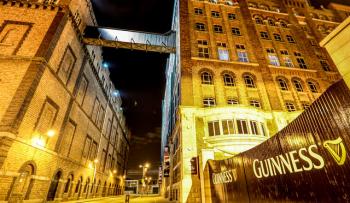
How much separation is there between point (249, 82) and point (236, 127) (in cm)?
756

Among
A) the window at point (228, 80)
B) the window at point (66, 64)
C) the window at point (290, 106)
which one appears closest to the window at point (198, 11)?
the window at point (228, 80)

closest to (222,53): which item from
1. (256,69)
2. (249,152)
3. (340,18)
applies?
(256,69)

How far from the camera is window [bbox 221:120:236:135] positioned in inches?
650

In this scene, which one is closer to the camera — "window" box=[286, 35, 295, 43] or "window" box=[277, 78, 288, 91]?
"window" box=[277, 78, 288, 91]


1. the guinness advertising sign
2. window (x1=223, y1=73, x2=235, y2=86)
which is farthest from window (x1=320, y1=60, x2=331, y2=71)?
the guinness advertising sign

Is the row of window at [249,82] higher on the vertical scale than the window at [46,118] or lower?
higher

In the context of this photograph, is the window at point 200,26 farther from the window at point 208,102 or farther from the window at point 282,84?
the window at point 282,84

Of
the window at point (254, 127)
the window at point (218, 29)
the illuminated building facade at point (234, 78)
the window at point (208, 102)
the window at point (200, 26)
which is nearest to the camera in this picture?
the illuminated building facade at point (234, 78)

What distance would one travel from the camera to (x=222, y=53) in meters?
23.2

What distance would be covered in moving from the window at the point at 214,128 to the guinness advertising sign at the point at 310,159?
937 cm

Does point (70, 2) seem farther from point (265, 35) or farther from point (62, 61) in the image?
point (265, 35)

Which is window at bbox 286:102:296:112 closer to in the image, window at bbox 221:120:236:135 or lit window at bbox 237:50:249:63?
lit window at bbox 237:50:249:63

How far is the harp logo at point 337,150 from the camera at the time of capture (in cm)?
381

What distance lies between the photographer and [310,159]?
15.1ft
